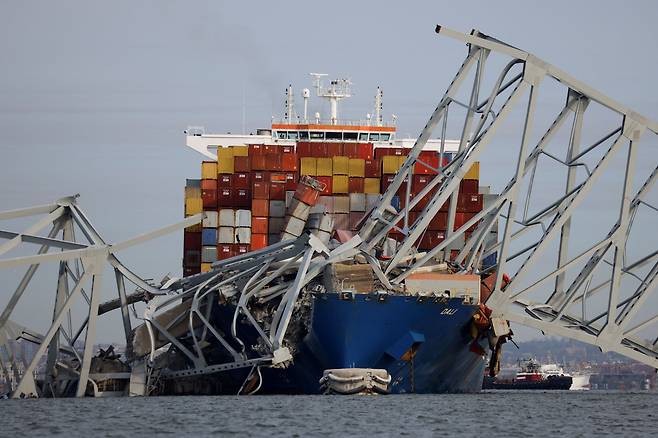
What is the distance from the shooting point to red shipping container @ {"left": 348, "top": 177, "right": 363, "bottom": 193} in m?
71.2

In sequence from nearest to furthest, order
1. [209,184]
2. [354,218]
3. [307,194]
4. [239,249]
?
[307,194], [239,249], [354,218], [209,184]

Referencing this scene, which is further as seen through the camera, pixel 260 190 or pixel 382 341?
pixel 260 190

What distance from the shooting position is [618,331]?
58.3m

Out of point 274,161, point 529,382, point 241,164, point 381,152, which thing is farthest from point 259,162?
point 529,382

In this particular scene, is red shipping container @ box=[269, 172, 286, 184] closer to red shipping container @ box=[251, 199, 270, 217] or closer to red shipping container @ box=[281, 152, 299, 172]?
red shipping container @ box=[281, 152, 299, 172]

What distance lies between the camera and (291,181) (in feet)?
233

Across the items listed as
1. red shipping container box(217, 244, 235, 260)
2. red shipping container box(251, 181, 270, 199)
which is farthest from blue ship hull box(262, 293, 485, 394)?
red shipping container box(251, 181, 270, 199)

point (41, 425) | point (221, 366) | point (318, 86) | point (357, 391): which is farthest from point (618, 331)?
point (318, 86)

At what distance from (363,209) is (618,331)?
53.3ft

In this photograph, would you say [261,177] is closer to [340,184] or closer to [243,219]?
[243,219]

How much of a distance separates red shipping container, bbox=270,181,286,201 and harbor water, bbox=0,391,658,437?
48.0 ft

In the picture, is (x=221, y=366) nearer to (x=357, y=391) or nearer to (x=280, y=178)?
(x=357, y=391)

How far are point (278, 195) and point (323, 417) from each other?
26.3m

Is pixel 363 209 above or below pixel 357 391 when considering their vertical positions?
above
